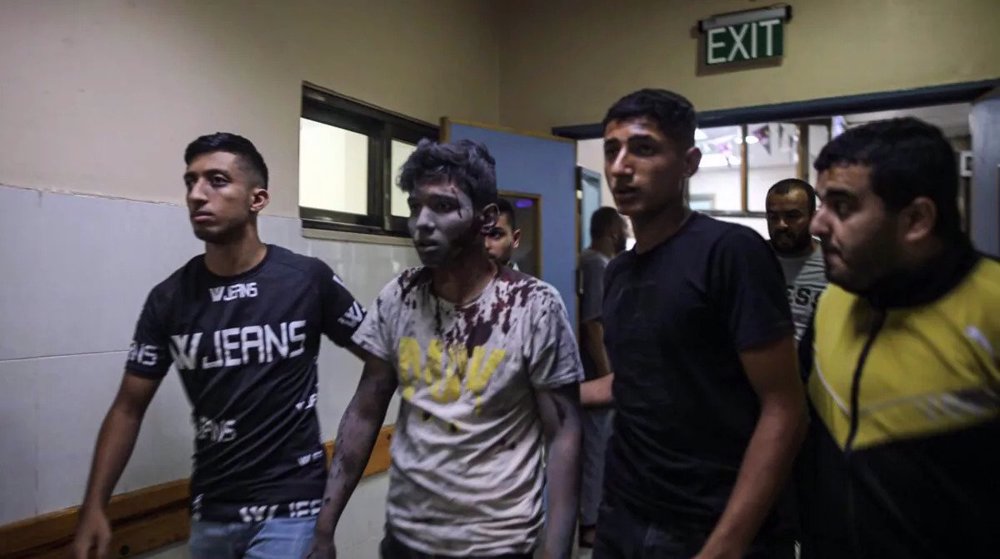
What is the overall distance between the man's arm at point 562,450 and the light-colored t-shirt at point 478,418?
0.07ft

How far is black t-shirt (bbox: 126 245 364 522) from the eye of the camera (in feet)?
4.84

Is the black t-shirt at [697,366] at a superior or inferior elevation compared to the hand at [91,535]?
superior

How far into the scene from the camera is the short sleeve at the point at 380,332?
1391mm

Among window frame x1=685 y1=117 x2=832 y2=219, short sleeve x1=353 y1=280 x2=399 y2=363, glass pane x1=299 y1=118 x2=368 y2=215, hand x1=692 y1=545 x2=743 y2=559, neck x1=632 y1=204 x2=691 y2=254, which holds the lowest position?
hand x1=692 y1=545 x2=743 y2=559

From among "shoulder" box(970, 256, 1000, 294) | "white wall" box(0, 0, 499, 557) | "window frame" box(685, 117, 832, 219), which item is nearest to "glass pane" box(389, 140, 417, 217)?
"white wall" box(0, 0, 499, 557)

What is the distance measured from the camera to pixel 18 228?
5.34 feet

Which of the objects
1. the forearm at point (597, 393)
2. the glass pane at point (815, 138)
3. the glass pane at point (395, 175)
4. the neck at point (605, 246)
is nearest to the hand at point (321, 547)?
the forearm at point (597, 393)

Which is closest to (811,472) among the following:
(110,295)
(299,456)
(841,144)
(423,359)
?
(841,144)

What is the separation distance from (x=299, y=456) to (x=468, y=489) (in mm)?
480

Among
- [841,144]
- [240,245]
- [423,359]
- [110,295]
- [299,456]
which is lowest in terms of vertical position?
[299,456]

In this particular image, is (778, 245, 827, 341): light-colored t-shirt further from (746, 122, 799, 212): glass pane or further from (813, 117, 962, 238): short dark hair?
(746, 122, 799, 212): glass pane

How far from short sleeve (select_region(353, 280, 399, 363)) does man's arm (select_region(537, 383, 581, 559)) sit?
323mm

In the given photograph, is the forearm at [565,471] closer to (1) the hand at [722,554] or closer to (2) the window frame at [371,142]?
(1) the hand at [722,554]

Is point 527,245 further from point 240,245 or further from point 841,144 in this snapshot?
point 841,144
